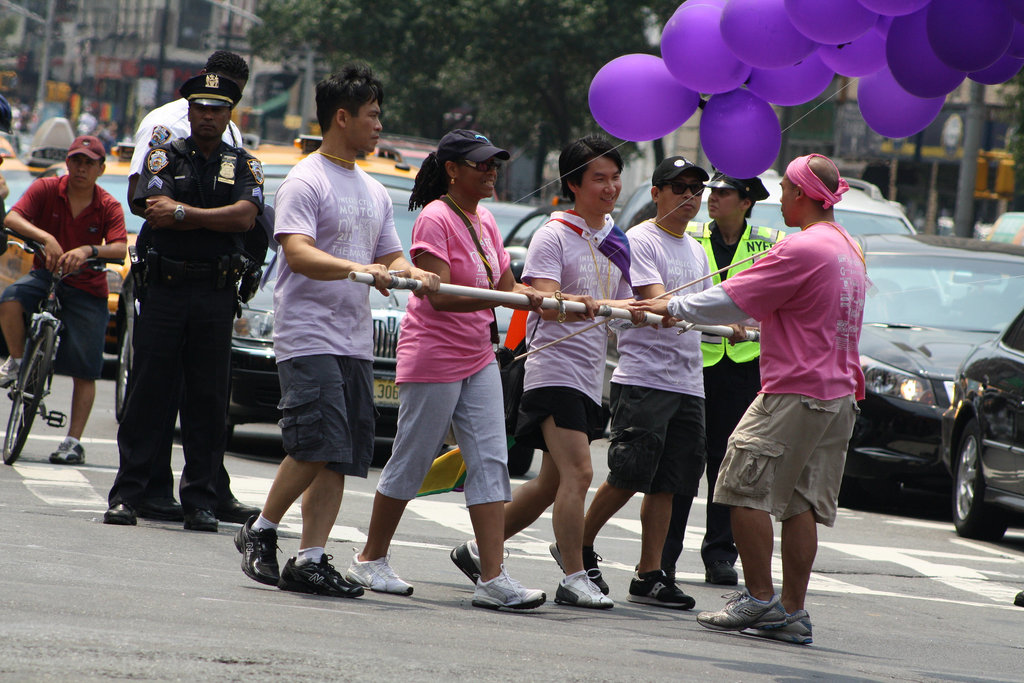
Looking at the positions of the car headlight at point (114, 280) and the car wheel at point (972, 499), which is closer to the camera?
the car wheel at point (972, 499)

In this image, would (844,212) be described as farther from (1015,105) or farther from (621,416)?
(1015,105)

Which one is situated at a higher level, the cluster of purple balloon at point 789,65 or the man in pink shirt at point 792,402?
the cluster of purple balloon at point 789,65

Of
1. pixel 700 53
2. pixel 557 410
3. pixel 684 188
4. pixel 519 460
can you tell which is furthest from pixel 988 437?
pixel 700 53

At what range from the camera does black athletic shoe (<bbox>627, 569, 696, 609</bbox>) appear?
6750 mm

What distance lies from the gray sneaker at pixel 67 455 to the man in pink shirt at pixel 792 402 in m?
4.45

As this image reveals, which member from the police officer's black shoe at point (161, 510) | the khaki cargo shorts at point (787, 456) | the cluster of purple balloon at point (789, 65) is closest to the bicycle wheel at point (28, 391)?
the police officer's black shoe at point (161, 510)

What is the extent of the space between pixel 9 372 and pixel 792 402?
214 inches

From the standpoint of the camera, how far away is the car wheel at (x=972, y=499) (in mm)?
9914

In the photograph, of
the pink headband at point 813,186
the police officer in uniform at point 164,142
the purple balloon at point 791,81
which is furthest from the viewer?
the police officer in uniform at point 164,142

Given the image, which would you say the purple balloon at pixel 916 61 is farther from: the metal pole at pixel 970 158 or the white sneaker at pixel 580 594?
the metal pole at pixel 970 158

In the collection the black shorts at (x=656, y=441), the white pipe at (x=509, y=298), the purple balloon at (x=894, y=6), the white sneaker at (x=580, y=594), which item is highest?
the purple balloon at (x=894, y=6)

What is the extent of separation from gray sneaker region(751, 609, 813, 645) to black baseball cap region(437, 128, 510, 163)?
6.80ft

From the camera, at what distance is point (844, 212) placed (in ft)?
45.6

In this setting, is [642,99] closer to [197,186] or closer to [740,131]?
[740,131]
